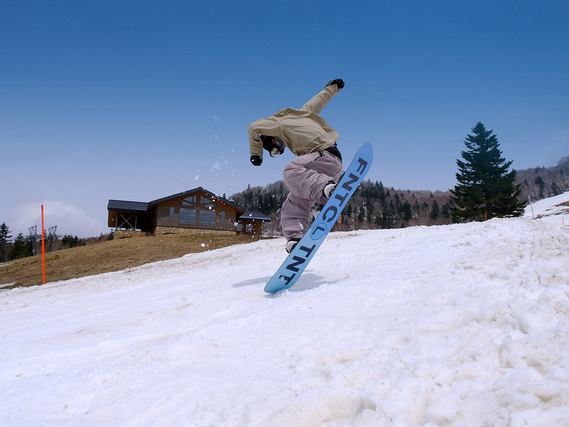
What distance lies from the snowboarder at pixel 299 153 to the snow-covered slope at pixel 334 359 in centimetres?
116

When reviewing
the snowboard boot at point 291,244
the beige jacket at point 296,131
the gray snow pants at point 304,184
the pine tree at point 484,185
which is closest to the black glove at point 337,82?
the beige jacket at point 296,131

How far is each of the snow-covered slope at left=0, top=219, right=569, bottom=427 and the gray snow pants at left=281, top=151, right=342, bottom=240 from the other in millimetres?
1113

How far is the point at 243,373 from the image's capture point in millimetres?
1836

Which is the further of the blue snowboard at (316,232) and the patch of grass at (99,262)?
the patch of grass at (99,262)

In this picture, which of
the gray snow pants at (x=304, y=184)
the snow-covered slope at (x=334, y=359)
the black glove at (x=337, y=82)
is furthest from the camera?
the black glove at (x=337, y=82)

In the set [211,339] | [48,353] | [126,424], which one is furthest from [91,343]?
[126,424]

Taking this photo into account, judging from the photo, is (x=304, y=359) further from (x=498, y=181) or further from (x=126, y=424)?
(x=498, y=181)

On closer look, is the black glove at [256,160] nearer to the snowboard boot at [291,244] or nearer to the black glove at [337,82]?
the snowboard boot at [291,244]

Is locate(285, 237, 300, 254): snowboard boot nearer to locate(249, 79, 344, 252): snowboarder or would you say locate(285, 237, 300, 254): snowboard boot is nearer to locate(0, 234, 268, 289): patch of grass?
locate(249, 79, 344, 252): snowboarder

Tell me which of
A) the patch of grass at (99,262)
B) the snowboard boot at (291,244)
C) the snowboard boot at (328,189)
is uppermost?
the snowboard boot at (328,189)

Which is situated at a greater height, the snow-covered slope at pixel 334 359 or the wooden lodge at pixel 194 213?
the wooden lodge at pixel 194 213

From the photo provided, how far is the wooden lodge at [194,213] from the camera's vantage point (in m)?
29.2

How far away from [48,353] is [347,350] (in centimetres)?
233

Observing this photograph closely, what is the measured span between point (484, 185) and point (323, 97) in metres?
37.3
